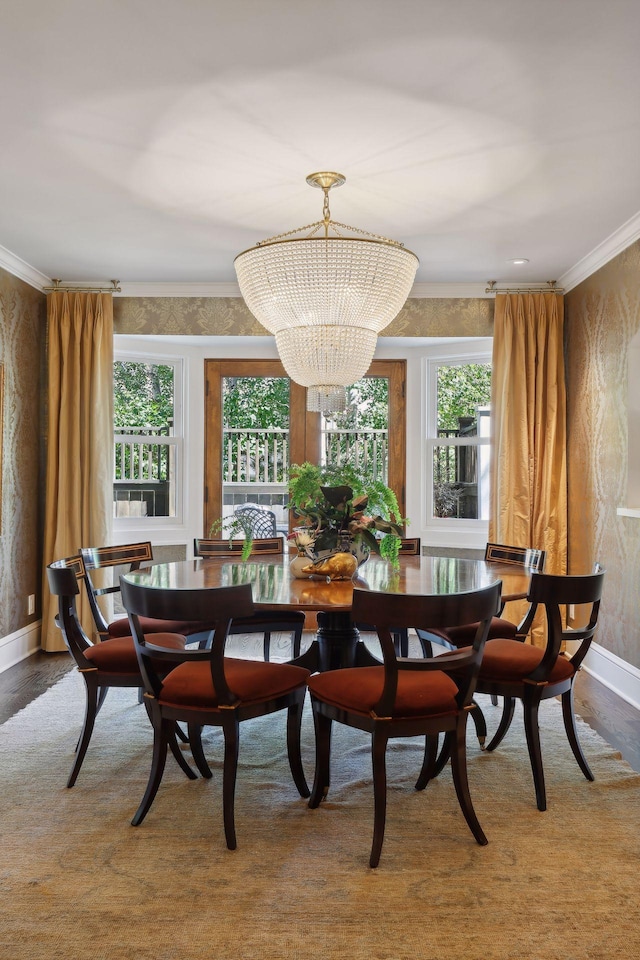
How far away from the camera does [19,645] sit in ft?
15.9

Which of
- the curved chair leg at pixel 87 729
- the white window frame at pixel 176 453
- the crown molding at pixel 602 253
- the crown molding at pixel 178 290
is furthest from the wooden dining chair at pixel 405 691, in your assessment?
the crown molding at pixel 178 290

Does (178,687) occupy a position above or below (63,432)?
below

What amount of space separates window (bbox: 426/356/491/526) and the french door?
26 centimetres

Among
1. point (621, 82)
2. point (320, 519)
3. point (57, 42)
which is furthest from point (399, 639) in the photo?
point (57, 42)

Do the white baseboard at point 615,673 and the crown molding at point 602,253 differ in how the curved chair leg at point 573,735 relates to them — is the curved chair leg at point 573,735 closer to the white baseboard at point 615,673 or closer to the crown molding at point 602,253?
the white baseboard at point 615,673

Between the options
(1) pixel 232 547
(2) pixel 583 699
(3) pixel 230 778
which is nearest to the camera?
(3) pixel 230 778

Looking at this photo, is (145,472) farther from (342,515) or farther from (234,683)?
(234,683)

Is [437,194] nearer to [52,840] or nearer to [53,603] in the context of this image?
[52,840]

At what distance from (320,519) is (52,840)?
1.57 m

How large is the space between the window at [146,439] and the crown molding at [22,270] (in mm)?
805

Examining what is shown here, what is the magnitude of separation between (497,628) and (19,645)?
10.6 ft

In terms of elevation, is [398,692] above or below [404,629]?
above

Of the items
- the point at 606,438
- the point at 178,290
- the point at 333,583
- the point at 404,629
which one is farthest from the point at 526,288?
the point at 333,583

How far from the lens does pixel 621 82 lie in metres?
2.54
